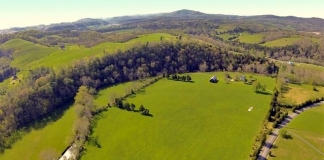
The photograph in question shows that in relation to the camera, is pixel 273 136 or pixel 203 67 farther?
pixel 203 67

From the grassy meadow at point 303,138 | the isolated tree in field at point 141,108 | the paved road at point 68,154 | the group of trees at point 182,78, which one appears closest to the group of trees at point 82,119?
the paved road at point 68,154

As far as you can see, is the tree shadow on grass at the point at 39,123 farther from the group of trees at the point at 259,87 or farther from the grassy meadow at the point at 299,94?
the grassy meadow at the point at 299,94

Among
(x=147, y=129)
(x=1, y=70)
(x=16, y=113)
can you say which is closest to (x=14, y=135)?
(x=16, y=113)

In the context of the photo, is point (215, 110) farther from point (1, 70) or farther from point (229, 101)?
point (1, 70)

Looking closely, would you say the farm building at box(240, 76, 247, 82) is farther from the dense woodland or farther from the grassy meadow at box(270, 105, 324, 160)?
the grassy meadow at box(270, 105, 324, 160)

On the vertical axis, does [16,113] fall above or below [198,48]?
below

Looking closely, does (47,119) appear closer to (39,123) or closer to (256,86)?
(39,123)

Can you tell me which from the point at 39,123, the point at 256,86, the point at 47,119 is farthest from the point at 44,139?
the point at 256,86
